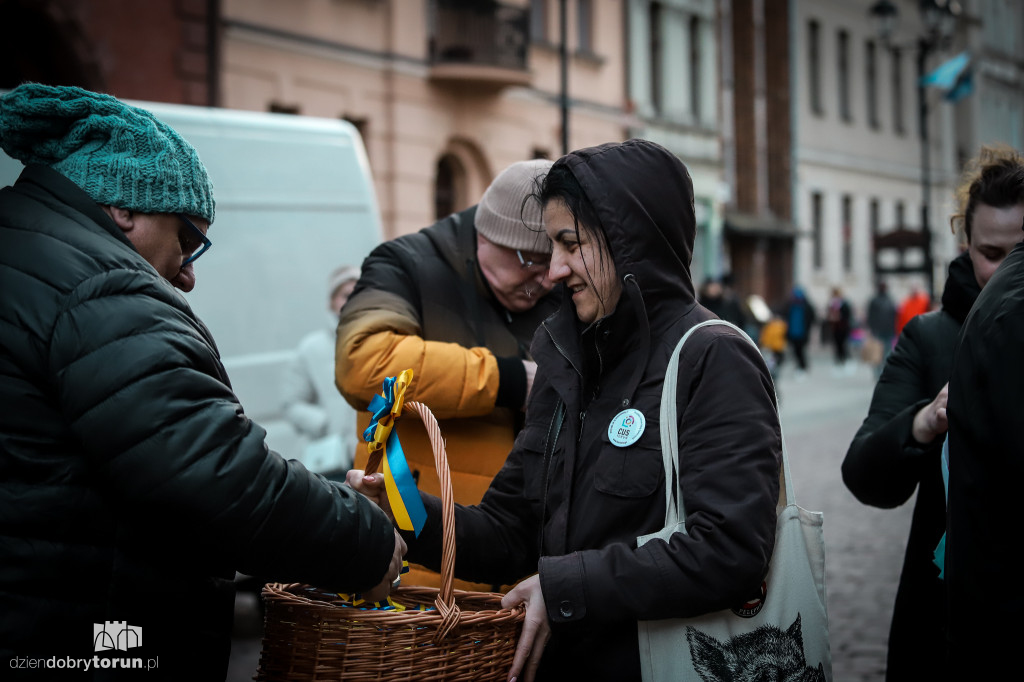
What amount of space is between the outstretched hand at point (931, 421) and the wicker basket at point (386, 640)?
4.06 feet

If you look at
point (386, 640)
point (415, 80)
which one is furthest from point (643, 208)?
point (415, 80)

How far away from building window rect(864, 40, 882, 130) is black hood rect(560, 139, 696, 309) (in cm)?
3813

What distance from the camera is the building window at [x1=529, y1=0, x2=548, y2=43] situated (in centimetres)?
2262

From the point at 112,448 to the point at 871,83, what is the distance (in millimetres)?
39699

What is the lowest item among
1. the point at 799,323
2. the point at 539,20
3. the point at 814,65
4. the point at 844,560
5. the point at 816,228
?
the point at 844,560

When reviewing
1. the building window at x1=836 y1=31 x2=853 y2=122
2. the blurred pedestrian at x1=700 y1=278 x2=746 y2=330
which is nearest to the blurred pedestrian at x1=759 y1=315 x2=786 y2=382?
the blurred pedestrian at x1=700 y1=278 x2=746 y2=330

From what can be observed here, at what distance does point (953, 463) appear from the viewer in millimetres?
2311

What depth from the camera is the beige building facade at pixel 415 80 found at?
16.8 metres

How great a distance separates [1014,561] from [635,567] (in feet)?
2.29

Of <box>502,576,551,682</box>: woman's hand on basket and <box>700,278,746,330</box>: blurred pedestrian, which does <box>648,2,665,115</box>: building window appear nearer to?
<box>700,278,746,330</box>: blurred pedestrian

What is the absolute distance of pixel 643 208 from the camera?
2.46 meters

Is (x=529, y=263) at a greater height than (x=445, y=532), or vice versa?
(x=529, y=263)

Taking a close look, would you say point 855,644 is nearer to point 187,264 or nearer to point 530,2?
point 187,264

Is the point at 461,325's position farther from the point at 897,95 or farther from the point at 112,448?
the point at 897,95
